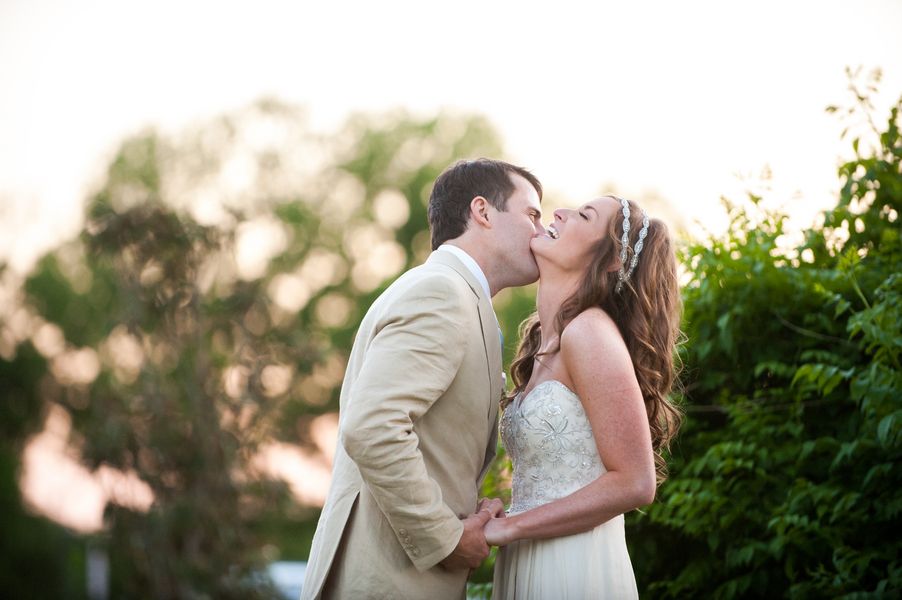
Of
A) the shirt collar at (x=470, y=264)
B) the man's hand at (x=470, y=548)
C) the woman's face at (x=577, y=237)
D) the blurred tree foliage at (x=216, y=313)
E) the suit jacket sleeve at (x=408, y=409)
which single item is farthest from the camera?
the blurred tree foliage at (x=216, y=313)

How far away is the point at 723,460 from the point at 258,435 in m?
9.55

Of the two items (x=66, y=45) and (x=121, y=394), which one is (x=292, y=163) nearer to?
(x=66, y=45)

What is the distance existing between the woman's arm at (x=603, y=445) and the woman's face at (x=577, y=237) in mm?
448

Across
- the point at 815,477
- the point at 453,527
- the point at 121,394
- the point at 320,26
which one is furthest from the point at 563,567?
the point at 320,26

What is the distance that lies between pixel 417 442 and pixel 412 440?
0.04 m

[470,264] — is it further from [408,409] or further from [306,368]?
[306,368]

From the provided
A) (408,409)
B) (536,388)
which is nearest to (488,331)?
(536,388)

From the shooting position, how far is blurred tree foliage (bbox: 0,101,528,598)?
12.8 m

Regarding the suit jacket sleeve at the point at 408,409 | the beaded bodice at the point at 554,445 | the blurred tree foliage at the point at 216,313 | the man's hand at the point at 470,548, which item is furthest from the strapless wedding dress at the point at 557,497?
the blurred tree foliage at the point at 216,313

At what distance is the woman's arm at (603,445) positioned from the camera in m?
3.63

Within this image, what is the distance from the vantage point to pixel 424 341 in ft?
11.5

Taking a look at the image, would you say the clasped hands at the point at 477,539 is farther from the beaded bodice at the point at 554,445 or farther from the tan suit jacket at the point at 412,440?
the beaded bodice at the point at 554,445

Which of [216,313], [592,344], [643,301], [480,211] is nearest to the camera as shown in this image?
[592,344]

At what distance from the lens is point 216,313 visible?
1381 cm
